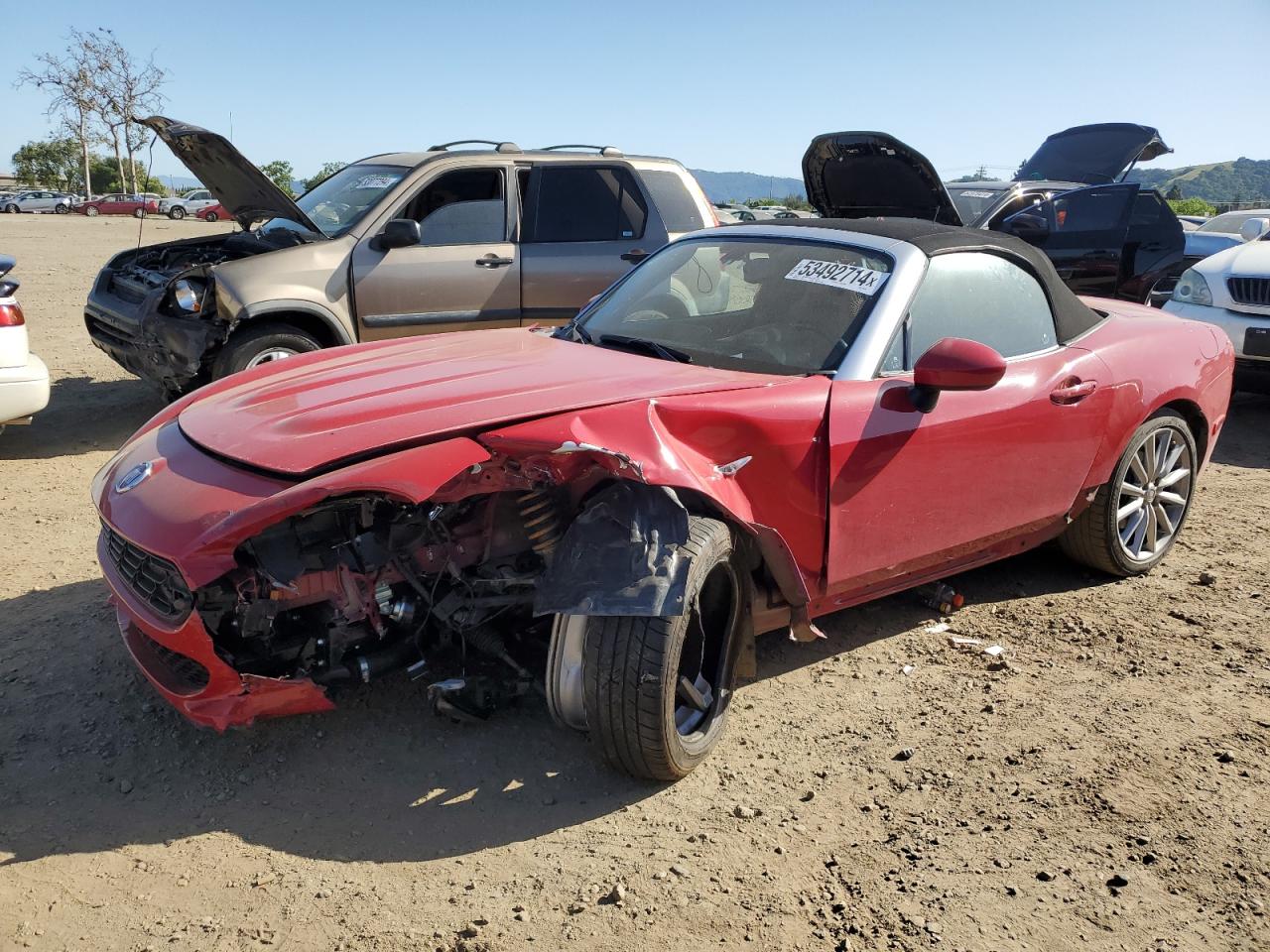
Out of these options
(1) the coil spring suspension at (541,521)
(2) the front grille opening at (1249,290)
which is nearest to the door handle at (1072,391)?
(1) the coil spring suspension at (541,521)

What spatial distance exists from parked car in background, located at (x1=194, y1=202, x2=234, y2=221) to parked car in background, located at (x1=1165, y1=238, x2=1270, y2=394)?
287 inches

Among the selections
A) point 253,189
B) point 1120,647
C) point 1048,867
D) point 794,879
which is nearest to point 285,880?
point 794,879

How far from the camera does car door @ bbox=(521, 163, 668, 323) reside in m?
7.20

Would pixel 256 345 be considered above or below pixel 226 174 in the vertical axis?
below

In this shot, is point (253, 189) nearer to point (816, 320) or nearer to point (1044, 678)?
point (816, 320)

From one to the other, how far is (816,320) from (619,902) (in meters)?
2.14

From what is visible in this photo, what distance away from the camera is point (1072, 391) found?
4.01 metres

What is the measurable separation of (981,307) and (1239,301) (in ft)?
17.7

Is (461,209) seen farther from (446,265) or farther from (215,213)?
(215,213)

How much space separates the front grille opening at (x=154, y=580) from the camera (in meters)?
2.76

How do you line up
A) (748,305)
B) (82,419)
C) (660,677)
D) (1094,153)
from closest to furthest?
1. (660,677)
2. (748,305)
3. (82,419)
4. (1094,153)

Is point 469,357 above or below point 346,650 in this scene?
above

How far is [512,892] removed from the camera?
8.36 feet

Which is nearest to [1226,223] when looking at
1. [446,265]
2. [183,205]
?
[446,265]
